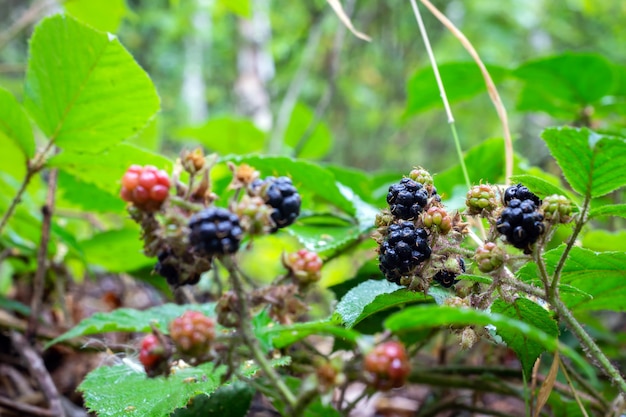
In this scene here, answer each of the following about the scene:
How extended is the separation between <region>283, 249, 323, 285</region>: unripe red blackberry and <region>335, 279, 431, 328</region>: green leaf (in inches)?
5.5

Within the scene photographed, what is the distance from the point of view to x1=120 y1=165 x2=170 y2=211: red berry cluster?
1.83 ft

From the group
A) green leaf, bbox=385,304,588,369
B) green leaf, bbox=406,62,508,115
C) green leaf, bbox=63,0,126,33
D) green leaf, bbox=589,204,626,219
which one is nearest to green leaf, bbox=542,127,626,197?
green leaf, bbox=589,204,626,219

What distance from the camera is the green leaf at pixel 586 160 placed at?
656 mm

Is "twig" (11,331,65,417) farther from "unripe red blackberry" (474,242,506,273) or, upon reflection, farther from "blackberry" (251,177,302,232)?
"unripe red blackberry" (474,242,506,273)

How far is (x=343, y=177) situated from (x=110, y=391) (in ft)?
2.55

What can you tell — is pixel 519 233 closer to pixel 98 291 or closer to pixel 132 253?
pixel 132 253

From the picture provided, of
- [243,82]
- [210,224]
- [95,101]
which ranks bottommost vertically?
[210,224]

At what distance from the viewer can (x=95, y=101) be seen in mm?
1023

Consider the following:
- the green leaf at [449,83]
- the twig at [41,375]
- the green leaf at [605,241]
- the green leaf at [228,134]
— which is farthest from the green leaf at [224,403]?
the green leaf at [228,134]

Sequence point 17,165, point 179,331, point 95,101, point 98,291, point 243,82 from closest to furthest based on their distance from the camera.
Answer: point 179,331, point 95,101, point 17,165, point 98,291, point 243,82

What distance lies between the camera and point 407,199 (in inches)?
27.1

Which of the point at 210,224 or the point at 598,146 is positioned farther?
the point at 598,146

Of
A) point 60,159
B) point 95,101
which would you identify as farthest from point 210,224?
point 60,159

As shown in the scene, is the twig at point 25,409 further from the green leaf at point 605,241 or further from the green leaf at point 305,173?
the green leaf at point 605,241
